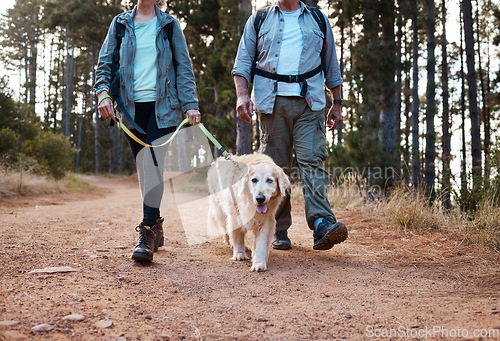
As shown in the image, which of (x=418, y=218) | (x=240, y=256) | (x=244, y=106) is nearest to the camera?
(x=240, y=256)

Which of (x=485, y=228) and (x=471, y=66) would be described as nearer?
(x=485, y=228)

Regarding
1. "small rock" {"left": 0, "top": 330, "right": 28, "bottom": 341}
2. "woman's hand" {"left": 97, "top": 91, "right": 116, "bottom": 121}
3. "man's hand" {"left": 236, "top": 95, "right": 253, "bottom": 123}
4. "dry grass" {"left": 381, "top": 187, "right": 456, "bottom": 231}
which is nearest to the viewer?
"small rock" {"left": 0, "top": 330, "right": 28, "bottom": 341}

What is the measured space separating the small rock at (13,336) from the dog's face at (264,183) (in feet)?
5.98

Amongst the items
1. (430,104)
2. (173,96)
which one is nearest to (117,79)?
(173,96)

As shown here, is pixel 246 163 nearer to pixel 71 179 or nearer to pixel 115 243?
pixel 115 243

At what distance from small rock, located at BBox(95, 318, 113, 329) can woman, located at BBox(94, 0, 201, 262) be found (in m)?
1.26

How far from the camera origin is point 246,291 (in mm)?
2393

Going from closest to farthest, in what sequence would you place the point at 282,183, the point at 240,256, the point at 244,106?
the point at 282,183
the point at 240,256
the point at 244,106

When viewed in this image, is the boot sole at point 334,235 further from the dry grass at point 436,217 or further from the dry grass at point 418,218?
the dry grass at point 418,218

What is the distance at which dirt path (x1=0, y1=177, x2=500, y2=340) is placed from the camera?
5.75 feet

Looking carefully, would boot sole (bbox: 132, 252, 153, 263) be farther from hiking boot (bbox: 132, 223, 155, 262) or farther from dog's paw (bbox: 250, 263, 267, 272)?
dog's paw (bbox: 250, 263, 267, 272)

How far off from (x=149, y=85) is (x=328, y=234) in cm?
198

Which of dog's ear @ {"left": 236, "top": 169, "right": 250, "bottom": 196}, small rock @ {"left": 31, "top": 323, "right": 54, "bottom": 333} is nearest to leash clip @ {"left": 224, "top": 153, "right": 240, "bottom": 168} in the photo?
dog's ear @ {"left": 236, "top": 169, "right": 250, "bottom": 196}

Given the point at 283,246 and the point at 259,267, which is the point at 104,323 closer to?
the point at 259,267
